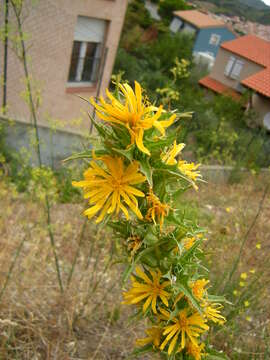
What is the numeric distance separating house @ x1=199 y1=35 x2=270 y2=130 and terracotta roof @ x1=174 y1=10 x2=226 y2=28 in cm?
1066

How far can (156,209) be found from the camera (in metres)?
1.16

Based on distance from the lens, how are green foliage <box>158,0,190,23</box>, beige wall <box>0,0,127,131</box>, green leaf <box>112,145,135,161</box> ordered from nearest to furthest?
green leaf <box>112,145,135,161</box> < beige wall <box>0,0,127,131</box> < green foliage <box>158,0,190,23</box>

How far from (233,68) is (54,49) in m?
13.9

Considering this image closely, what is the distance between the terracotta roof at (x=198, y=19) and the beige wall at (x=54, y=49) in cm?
2315

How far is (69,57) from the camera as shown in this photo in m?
8.69

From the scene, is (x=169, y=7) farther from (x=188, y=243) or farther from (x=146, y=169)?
(x=146, y=169)

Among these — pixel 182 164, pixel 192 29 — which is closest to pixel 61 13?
pixel 182 164

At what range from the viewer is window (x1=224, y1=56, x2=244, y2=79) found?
18781 mm

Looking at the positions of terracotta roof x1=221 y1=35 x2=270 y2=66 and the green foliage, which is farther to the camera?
the green foliage

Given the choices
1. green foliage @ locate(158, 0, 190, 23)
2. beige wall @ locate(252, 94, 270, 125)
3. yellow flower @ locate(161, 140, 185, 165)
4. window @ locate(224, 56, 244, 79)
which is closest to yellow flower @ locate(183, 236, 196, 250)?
yellow flower @ locate(161, 140, 185, 165)

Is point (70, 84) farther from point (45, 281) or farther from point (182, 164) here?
point (182, 164)

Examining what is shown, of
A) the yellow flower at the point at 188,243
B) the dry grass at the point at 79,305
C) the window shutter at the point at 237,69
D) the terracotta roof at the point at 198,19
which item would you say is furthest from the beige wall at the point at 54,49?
the terracotta roof at the point at 198,19

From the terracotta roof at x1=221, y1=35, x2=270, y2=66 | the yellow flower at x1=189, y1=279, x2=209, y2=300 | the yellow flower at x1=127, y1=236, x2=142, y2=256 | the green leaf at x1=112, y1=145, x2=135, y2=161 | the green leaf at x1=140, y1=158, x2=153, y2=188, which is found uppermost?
the green leaf at x1=112, y1=145, x2=135, y2=161

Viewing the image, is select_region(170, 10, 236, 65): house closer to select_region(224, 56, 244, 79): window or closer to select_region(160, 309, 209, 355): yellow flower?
select_region(224, 56, 244, 79): window
